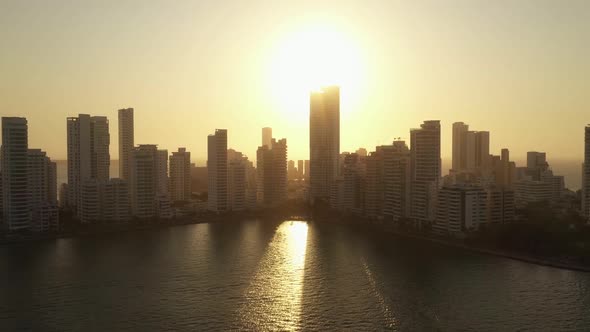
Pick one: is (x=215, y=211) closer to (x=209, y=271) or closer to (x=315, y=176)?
(x=315, y=176)

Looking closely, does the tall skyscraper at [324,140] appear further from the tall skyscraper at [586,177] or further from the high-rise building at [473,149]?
the tall skyscraper at [586,177]

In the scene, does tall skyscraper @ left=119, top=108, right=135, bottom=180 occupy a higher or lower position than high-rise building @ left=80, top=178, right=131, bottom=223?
higher

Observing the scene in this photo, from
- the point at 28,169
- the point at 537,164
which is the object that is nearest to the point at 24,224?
the point at 28,169

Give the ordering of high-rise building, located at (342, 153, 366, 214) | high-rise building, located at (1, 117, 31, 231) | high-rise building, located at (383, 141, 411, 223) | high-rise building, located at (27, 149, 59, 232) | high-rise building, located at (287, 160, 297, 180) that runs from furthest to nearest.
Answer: high-rise building, located at (287, 160, 297, 180) → high-rise building, located at (342, 153, 366, 214) → high-rise building, located at (383, 141, 411, 223) → high-rise building, located at (27, 149, 59, 232) → high-rise building, located at (1, 117, 31, 231)

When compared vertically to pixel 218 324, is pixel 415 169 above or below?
above

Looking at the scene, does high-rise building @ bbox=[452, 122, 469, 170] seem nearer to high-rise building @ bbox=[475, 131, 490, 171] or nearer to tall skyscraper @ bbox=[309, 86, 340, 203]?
high-rise building @ bbox=[475, 131, 490, 171]

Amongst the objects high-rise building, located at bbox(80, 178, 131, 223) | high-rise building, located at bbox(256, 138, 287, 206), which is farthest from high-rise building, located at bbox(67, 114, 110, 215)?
high-rise building, located at bbox(256, 138, 287, 206)

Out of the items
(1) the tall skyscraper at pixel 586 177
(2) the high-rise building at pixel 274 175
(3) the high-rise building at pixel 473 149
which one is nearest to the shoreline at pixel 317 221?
(2) the high-rise building at pixel 274 175
